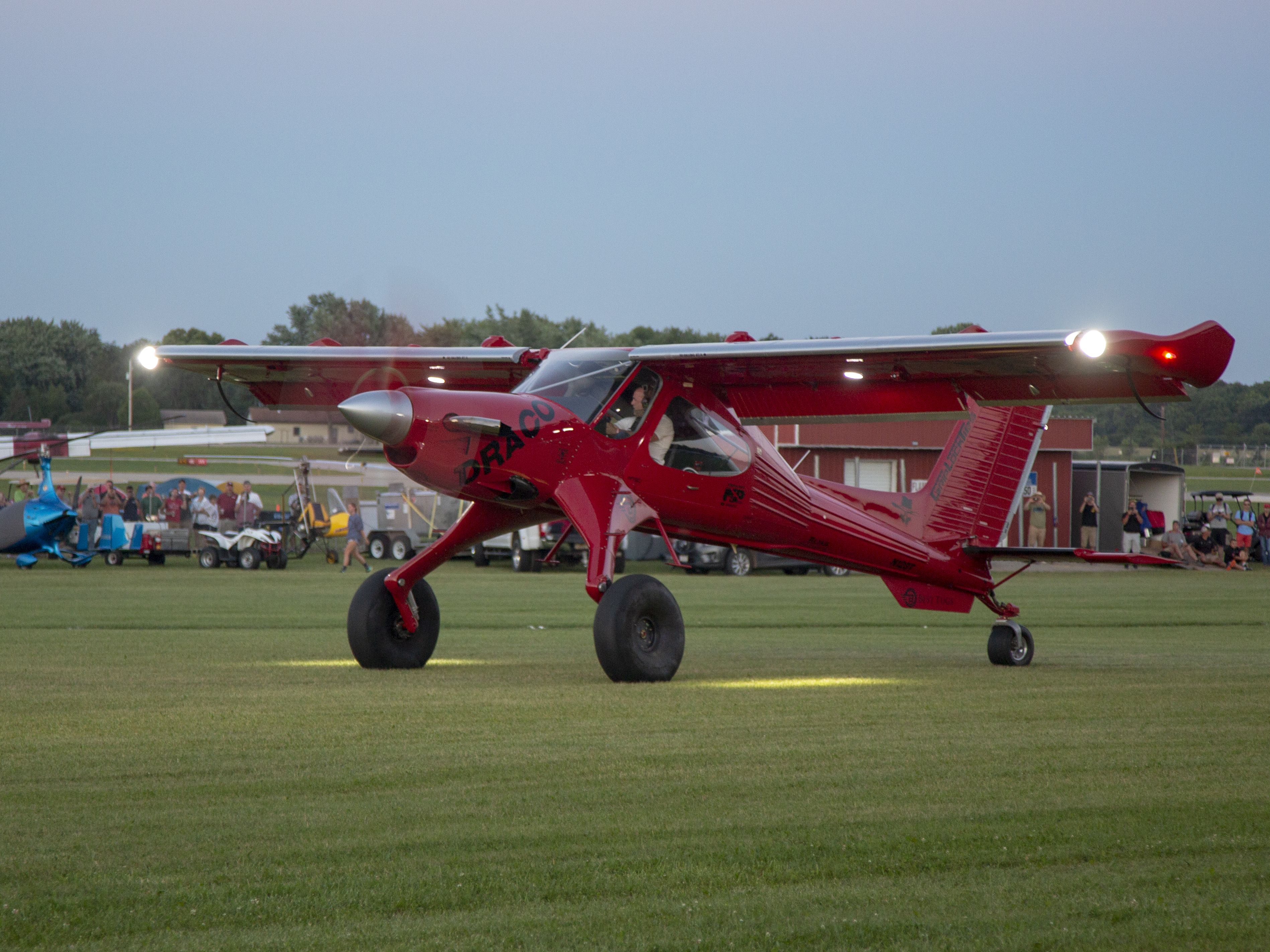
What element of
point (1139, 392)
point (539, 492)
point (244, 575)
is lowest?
point (244, 575)

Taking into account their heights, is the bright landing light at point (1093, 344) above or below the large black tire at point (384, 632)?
above

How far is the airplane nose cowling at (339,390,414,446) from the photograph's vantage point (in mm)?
10055

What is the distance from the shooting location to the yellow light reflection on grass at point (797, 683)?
10.7 meters

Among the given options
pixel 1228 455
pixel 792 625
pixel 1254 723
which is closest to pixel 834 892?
pixel 1254 723

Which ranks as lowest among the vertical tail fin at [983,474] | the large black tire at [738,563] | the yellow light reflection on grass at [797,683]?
the large black tire at [738,563]

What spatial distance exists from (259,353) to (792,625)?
8.78 meters

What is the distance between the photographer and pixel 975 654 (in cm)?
1458

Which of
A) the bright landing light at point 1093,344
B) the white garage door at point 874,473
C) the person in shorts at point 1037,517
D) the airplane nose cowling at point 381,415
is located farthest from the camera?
the white garage door at point 874,473

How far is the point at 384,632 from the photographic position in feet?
38.9

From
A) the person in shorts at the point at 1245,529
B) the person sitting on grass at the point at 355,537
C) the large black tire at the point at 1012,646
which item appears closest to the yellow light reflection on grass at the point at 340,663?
the large black tire at the point at 1012,646

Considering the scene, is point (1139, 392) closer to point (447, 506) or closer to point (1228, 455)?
point (447, 506)

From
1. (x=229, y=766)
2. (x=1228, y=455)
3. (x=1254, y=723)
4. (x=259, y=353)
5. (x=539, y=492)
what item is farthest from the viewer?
(x=1228, y=455)

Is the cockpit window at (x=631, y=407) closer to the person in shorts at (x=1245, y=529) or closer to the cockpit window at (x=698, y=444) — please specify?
the cockpit window at (x=698, y=444)

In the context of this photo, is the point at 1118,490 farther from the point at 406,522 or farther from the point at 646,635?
the point at 646,635
